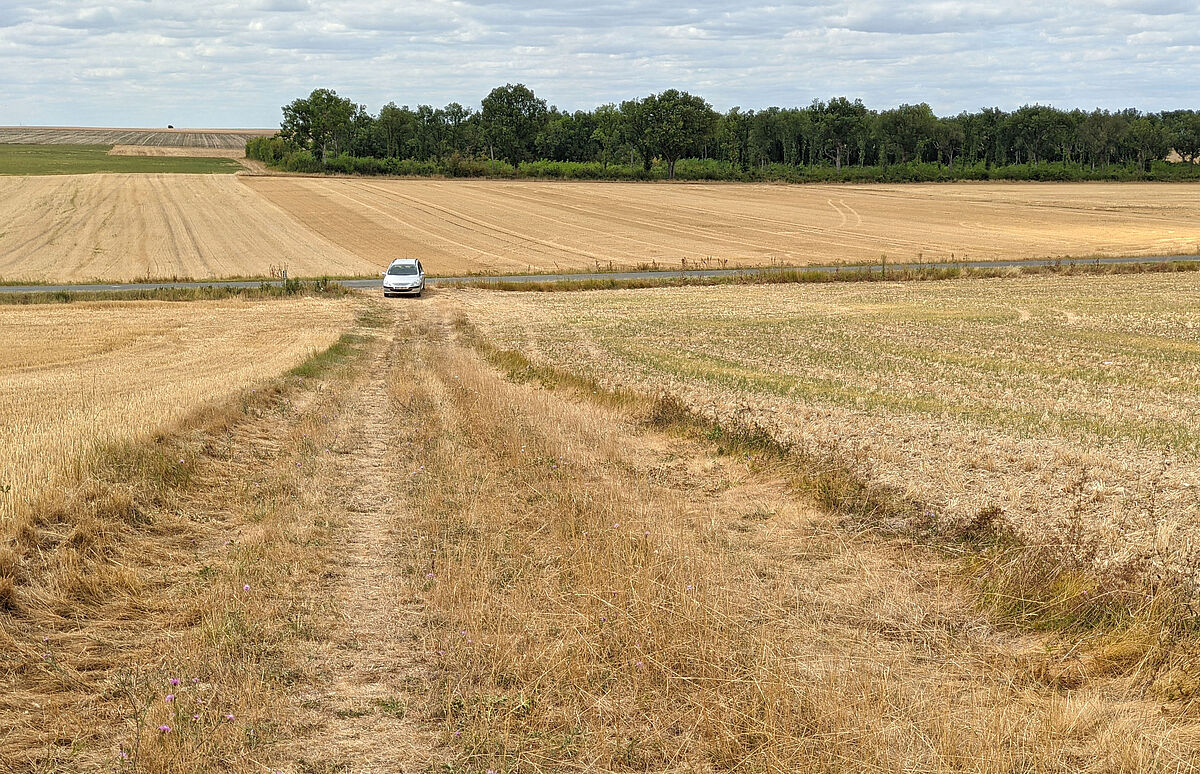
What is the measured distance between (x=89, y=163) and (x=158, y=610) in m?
171

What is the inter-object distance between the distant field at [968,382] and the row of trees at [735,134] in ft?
395

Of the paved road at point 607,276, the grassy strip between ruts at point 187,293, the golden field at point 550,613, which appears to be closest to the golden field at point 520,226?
the paved road at point 607,276

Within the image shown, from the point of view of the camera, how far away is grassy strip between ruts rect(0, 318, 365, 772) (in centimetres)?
600

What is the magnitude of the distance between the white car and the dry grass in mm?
36658

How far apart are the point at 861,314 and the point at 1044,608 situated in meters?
29.9

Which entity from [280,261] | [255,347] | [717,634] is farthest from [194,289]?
[717,634]

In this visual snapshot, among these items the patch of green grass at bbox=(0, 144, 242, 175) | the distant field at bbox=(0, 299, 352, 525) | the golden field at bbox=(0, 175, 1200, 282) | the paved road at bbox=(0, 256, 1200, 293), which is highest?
the patch of green grass at bbox=(0, 144, 242, 175)

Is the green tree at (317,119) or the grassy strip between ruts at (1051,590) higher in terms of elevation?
the green tree at (317,119)

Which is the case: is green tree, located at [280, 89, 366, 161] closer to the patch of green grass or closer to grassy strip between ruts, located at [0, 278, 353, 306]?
the patch of green grass

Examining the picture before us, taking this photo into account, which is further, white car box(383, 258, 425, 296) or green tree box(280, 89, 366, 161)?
green tree box(280, 89, 366, 161)

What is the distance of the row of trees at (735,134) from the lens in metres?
160

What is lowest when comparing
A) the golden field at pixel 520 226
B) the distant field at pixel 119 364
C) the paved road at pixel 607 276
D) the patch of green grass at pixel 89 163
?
the distant field at pixel 119 364

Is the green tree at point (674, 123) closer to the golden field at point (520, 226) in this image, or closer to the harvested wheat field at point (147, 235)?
the golden field at point (520, 226)

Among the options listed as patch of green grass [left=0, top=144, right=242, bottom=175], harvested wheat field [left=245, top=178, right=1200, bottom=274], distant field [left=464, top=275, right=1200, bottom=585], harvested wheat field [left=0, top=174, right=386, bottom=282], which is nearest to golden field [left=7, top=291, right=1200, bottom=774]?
distant field [left=464, top=275, right=1200, bottom=585]
